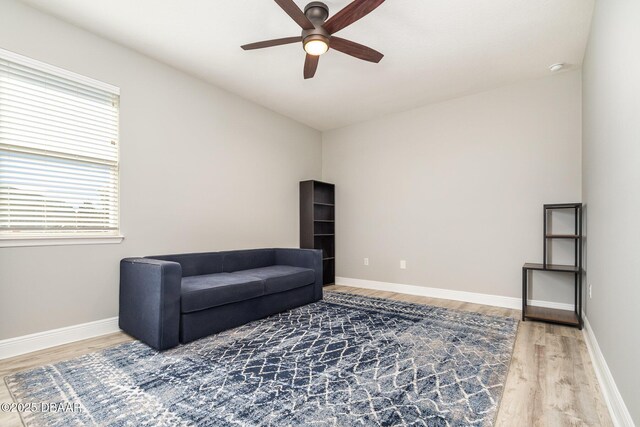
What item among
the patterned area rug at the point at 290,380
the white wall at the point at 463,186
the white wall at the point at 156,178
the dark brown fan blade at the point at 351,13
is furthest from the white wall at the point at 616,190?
the white wall at the point at 156,178

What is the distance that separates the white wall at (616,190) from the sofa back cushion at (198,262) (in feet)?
11.0

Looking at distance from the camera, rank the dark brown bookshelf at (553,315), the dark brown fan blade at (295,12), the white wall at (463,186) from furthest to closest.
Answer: the white wall at (463,186) → the dark brown bookshelf at (553,315) → the dark brown fan blade at (295,12)

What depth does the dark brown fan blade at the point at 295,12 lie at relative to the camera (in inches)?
80.0

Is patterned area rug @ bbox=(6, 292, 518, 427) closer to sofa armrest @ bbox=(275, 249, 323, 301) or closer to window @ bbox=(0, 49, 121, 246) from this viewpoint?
sofa armrest @ bbox=(275, 249, 323, 301)

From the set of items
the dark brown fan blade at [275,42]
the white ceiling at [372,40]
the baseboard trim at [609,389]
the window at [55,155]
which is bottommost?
the baseboard trim at [609,389]

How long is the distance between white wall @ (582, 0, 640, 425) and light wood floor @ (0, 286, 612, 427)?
0.21m

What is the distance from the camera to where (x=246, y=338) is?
2.66 m

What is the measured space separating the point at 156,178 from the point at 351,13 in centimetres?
242

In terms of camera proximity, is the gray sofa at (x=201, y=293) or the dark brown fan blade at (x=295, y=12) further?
the gray sofa at (x=201, y=293)

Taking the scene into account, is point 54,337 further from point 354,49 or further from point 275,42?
point 354,49

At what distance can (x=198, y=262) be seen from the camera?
11.2ft

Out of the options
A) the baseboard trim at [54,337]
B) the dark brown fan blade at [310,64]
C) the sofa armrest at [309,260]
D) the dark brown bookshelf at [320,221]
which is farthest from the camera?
the dark brown bookshelf at [320,221]

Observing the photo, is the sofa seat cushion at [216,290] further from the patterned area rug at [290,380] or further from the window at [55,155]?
the window at [55,155]

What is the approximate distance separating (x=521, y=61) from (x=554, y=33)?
48 centimetres
